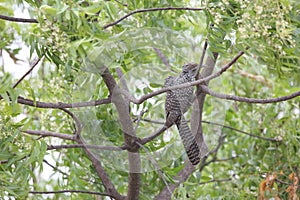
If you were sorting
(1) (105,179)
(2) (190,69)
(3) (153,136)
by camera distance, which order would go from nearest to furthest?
(2) (190,69)
(3) (153,136)
(1) (105,179)

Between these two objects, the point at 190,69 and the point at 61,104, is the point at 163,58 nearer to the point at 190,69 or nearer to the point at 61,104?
the point at 190,69

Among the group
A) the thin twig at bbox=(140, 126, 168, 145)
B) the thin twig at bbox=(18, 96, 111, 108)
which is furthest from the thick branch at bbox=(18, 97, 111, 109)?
the thin twig at bbox=(140, 126, 168, 145)

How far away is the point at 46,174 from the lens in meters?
3.20

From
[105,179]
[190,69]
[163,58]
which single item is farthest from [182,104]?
[105,179]

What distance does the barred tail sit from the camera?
1716mm

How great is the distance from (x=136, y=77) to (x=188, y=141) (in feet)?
0.77

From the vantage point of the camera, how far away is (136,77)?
168 cm

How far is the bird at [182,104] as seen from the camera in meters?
1.64

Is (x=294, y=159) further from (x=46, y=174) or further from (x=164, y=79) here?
(x=46, y=174)

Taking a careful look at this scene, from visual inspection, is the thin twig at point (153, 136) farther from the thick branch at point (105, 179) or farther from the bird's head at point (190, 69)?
the thick branch at point (105, 179)

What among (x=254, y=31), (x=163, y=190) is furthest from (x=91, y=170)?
(x=254, y=31)

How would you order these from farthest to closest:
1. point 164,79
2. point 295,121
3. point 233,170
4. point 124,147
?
1. point 233,170
2. point 295,121
3. point 124,147
4. point 164,79

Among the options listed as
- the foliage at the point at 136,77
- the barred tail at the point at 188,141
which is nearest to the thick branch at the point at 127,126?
the foliage at the point at 136,77

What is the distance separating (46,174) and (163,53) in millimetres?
1598
